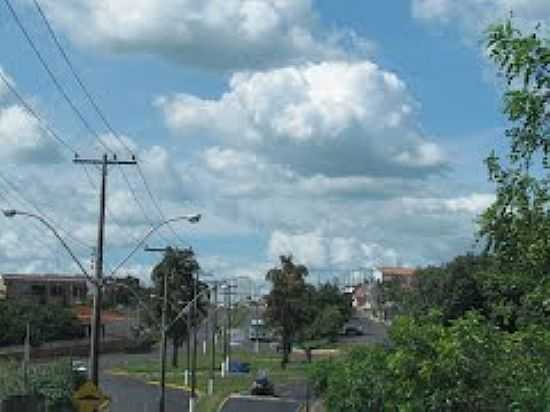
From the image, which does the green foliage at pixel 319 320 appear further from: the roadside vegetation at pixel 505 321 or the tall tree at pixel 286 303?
the roadside vegetation at pixel 505 321

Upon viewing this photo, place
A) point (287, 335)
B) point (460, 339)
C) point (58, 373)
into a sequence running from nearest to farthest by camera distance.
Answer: point (460, 339)
point (58, 373)
point (287, 335)

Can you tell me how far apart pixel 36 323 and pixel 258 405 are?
69152 mm

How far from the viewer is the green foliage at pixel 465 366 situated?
40.8 ft

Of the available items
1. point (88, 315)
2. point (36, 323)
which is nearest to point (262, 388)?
point (36, 323)

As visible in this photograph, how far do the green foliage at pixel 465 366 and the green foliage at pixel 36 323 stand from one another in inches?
4908

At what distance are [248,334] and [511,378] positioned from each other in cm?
18024

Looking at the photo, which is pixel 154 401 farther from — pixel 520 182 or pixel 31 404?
pixel 520 182

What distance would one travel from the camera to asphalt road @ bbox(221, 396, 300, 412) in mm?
79688

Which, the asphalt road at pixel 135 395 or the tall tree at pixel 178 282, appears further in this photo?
the tall tree at pixel 178 282

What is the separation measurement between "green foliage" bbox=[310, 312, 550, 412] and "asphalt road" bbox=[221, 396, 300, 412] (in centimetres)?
6317

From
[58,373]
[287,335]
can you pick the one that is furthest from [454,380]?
[287,335]

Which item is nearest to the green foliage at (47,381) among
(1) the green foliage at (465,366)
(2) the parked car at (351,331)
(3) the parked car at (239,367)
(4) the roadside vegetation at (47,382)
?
(4) the roadside vegetation at (47,382)

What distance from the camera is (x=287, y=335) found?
128125mm

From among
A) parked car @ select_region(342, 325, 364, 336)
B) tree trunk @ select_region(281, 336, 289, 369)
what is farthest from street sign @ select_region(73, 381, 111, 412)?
parked car @ select_region(342, 325, 364, 336)
